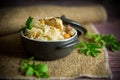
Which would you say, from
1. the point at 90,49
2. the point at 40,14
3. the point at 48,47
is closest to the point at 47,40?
the point at 48,47

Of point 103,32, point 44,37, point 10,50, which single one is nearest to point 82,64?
point 44,37

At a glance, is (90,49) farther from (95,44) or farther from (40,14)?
Answer: (40,14)

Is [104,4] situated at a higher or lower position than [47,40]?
lower

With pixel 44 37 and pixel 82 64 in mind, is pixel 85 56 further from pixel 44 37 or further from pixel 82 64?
pixel 44 37

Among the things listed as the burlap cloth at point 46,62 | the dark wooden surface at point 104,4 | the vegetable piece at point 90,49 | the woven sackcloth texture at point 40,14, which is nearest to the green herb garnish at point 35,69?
the burlap cloth at point 46,62

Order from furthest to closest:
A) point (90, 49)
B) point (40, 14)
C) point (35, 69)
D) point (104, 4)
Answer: point (104, 4)
point (40, 14)
point (90, 49)
point (35, 69)

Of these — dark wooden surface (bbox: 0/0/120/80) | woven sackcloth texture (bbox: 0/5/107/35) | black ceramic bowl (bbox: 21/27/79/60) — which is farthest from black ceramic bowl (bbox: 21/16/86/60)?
dark wooden surface (bbox: 0/0/120/80)
